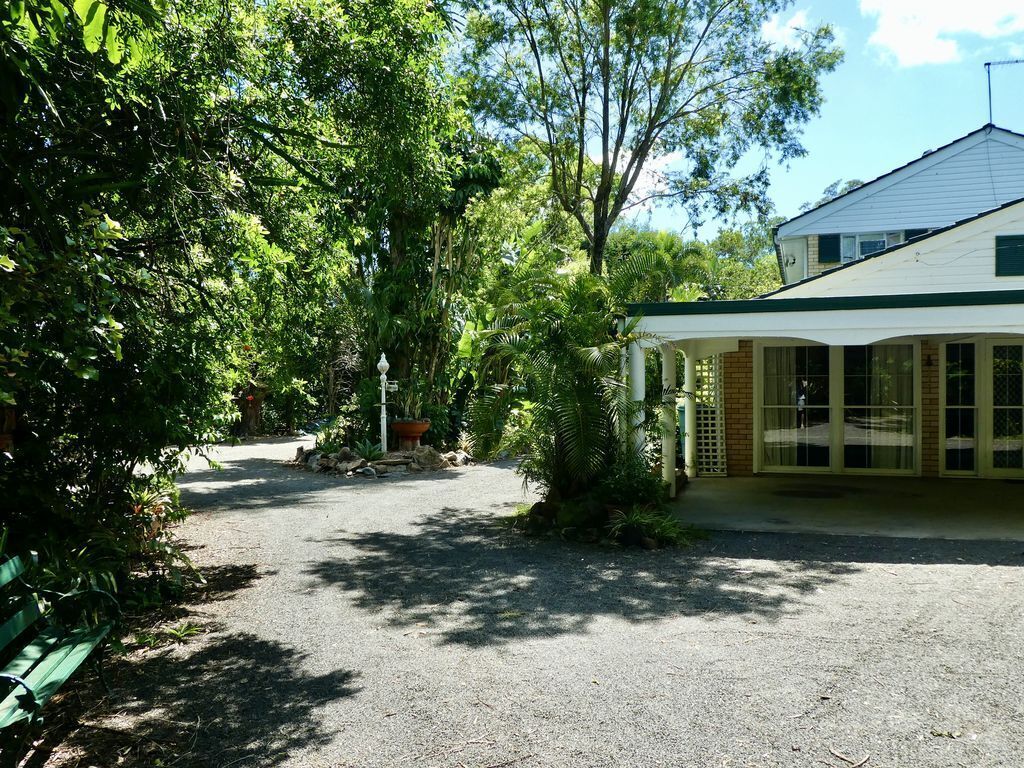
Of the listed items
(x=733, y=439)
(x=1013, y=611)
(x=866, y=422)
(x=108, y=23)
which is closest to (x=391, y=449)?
(x=733, y=439)

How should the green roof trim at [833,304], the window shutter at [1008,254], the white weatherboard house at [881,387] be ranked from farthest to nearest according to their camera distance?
the white weatherboard house at [881,387], the window shutter at [1008,254], the green roof trim at [833,304]

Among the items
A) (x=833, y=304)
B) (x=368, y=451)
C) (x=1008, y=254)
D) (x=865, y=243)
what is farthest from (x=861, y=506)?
(x=865, y=243)

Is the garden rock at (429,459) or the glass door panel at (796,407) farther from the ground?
the glass door panel at (796,407)

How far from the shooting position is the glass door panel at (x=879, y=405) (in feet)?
44.4

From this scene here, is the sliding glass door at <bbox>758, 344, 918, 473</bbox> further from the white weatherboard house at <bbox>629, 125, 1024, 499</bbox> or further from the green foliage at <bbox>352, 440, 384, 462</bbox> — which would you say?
the green foliage at <bbox>352, 440, 384, 462</bbox>

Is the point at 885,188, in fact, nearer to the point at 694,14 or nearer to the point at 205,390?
the point at 694,14

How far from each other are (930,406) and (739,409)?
123 inches

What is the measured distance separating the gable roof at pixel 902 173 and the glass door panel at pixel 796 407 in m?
6.88

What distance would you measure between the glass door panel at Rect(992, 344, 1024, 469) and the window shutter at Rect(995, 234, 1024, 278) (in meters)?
2.14

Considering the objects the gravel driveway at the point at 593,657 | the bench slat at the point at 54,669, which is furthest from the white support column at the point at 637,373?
the bench slat at the point at 54,669

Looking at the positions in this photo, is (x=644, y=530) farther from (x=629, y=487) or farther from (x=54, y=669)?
(x=54, y=669)

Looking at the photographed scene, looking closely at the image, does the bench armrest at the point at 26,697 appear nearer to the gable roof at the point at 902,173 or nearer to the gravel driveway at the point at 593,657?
the gravel driveway at the point at 593,657

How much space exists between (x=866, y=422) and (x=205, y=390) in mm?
11473

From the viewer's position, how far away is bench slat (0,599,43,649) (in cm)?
335
